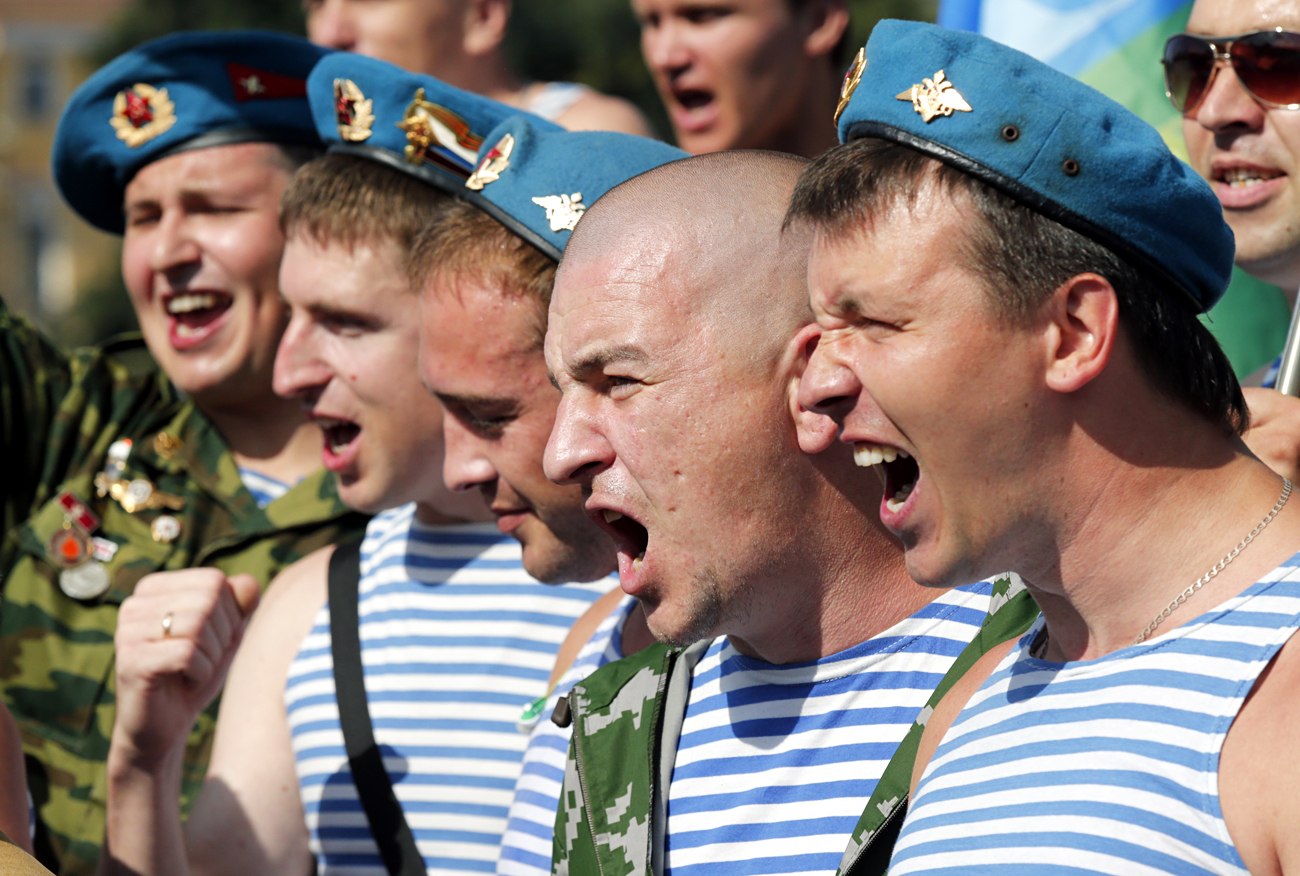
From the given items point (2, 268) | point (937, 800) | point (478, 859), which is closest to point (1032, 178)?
point (937, 800)

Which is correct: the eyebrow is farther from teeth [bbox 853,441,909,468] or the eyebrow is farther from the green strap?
the green strap

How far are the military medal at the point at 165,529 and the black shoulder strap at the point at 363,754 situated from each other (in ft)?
2.99

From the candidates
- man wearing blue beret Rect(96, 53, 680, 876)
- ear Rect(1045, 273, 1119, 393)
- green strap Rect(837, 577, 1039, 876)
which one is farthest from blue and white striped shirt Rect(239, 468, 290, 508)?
ear Rect(1045, 273, 1119, 393)

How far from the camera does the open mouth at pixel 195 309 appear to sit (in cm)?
415

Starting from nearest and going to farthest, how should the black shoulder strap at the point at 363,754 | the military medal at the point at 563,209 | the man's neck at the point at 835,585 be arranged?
the man's neck at the point at 835,585, the military medal at the point at 563,209, the black shoulder strap at the point at 363,754

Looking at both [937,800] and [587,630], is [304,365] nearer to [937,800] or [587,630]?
[587,630]

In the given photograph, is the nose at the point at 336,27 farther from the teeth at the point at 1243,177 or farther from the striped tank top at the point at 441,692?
the teeth at the point at 1243,177

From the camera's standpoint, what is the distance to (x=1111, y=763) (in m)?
1.67

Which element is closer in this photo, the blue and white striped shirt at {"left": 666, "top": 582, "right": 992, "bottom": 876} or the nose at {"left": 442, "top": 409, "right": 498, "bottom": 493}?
the blue and white striped shirt at {"left": 666, "top": 582, "right": 992, "bottom": 876}

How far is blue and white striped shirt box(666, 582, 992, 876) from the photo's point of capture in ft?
7.06

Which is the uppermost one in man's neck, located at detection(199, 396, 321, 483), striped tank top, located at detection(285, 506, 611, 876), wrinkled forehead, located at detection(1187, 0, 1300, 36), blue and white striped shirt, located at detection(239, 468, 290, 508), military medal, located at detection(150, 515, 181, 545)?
wrinkled forehead, located at detection(1187, 0, 1300, 36)

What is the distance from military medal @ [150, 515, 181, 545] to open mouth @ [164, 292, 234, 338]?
534mm

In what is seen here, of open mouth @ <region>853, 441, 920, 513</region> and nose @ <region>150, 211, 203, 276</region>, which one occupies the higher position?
open mouth @ <region>853, 441, 920, 513</region>

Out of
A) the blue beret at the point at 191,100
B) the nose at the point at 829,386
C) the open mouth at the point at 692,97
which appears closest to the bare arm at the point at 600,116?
the open mouth at the point at 692,97
